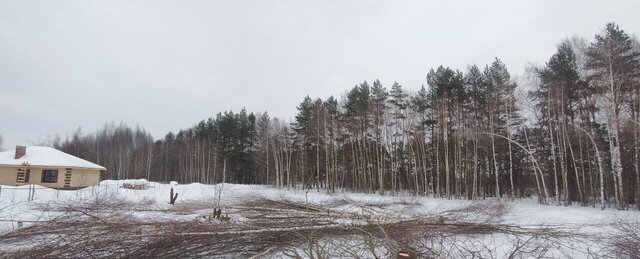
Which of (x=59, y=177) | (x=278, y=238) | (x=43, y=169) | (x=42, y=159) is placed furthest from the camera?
(x=42, y=159)

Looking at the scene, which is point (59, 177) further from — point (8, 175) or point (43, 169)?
point (8, 175)

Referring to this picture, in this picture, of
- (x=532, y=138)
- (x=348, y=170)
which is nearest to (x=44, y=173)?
(x=348, y=170)

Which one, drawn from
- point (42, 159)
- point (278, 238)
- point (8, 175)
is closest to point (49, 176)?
point (42, 159)

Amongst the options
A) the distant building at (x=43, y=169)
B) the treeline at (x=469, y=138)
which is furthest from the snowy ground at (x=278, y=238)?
the distant building at (x=43, y=169)

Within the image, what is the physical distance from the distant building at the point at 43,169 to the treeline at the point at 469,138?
1927 centimetres

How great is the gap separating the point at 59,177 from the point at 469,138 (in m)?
32.1

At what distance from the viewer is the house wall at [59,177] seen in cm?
2763

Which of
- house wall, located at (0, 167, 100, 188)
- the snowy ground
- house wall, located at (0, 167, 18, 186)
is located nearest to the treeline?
the snowy ground

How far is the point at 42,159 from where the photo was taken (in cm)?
2975

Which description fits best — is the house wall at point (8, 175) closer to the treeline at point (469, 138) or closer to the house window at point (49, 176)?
the house window at point (49, 176)

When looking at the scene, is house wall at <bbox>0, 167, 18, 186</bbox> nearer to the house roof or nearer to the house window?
the house roof

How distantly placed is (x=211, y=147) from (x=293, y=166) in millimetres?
16420

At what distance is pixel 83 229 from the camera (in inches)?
215

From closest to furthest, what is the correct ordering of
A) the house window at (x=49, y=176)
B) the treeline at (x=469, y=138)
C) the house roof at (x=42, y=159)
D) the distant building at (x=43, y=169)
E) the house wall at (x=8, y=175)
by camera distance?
the treeline at (x=469, y=138) < the house wall at (x=8, y=175) < the distant building at (x=43, y=169) < the house roof at (x=42, y=159) < the house window at (x=49, y=176)
